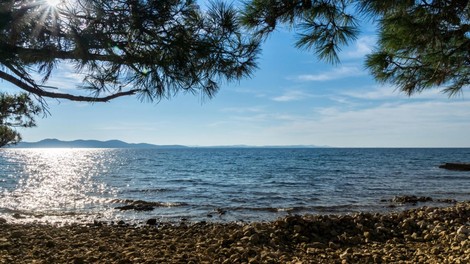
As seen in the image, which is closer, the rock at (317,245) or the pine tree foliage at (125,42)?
the pine tree foliage at (125,42)

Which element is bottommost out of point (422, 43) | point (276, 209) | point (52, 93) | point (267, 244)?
point (276, 209)

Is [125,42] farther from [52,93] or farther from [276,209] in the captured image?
[276,209]

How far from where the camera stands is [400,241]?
7.64m

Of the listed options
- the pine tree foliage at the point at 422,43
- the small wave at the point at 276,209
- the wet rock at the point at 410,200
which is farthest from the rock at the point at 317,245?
the wet rock at the point at 410,200

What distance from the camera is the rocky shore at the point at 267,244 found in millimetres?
5996

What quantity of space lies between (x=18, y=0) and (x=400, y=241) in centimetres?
781

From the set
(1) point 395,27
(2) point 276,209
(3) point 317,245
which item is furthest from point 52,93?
(2) point 276,209

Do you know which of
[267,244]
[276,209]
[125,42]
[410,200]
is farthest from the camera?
[410,200]

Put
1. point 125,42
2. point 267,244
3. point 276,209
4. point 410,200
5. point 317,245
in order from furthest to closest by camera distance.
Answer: point 410,200
point 276,209
point 267,244
point 317,245
point 125,42

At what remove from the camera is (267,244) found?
716 centimetres

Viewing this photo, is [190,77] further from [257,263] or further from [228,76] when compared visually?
[257,263]

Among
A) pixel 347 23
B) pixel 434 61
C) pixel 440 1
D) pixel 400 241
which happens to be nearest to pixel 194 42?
pixel 347 23

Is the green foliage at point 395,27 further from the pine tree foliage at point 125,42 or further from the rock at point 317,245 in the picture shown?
the rock at point 317,245

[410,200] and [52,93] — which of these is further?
[410,200]
